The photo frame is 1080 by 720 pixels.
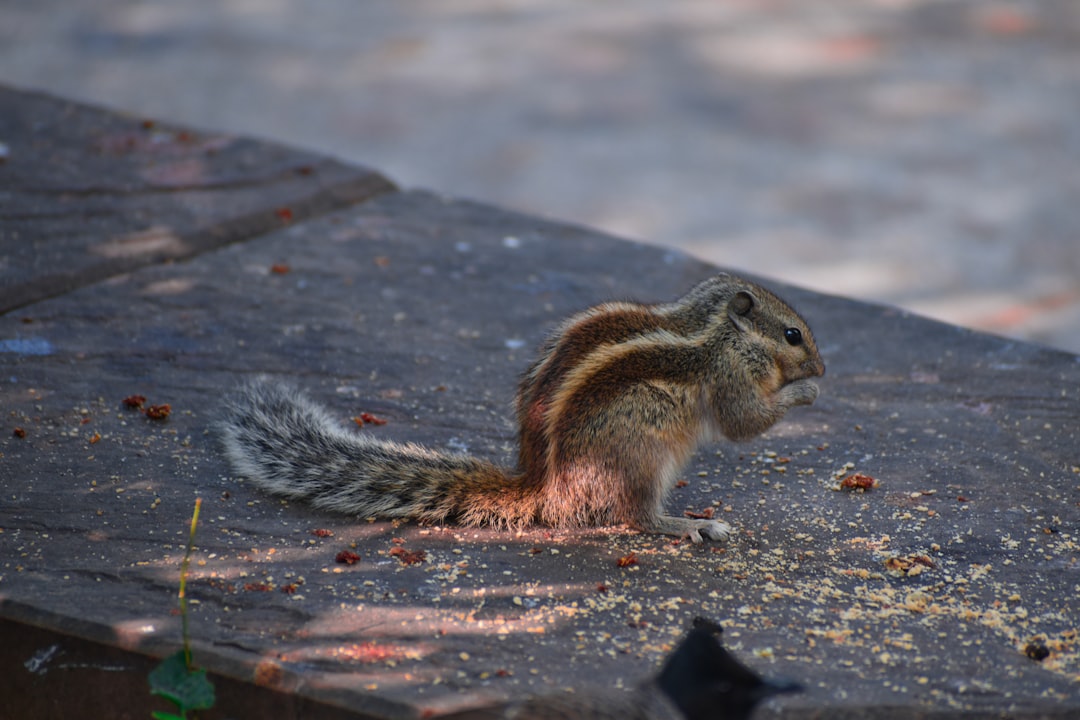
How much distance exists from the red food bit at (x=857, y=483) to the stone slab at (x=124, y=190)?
2986mm

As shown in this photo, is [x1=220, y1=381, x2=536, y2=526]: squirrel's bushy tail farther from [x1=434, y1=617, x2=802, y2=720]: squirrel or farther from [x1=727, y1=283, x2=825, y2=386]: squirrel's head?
[x1=434, y1=617, x2=802, y2=720]: squirrel

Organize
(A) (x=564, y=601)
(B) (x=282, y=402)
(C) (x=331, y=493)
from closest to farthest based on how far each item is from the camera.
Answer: (A) (x=564, y=601), (C) (x=331, y=493), (B) (x=282, y=402)

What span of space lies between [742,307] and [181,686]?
1.92 m

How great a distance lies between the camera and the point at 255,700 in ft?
8.73

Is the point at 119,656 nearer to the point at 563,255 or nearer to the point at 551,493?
the point at 551,493

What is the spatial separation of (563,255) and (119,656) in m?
3.20

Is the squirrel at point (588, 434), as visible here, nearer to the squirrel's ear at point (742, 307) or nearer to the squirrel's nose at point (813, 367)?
the squirrel's ear at point (742, 307)

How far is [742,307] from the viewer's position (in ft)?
12.0

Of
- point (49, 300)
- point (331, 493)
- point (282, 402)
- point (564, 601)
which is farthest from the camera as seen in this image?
point (49, 300)

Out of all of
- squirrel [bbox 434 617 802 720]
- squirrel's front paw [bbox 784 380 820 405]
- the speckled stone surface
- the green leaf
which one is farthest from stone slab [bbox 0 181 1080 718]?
squirrel [bbox 434 617 802 720]

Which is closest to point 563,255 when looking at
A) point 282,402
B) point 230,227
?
point 230,227

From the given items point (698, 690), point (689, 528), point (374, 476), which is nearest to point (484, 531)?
point (374, 476)

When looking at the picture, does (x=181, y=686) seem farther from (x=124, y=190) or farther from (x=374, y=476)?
(x=124, y=190)

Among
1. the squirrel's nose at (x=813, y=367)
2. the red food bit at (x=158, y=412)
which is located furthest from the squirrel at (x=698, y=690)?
the red food bit at (x=158, y=412)
